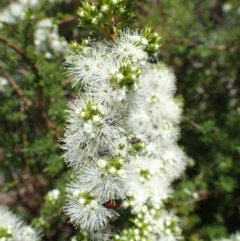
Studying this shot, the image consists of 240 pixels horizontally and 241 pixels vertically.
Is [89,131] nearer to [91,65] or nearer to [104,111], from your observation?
[104,111]

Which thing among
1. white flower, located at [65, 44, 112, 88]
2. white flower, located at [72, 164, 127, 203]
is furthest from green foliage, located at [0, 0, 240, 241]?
white flower, located at [65, 44, 112, 88]

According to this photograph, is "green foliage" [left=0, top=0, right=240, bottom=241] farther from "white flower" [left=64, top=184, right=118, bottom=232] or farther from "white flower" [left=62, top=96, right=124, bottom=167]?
"white flower" [left=62, top=96, right=124, bottom=167]

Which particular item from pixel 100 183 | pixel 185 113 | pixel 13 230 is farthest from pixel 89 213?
pixel 185 113

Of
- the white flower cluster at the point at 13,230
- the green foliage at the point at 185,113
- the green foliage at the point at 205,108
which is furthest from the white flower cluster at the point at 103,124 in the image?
the green foliage at the point at 205,108

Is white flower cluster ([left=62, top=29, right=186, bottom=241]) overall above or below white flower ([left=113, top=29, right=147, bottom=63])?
below

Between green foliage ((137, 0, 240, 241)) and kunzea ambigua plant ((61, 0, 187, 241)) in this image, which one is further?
green foliage ((137, 0, 240, 241))

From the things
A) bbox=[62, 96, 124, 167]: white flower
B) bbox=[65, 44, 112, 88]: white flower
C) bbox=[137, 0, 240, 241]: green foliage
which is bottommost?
bbox=[137, 0, 240, 241]: green foliage

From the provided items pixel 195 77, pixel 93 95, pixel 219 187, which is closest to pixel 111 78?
pixel 93 95

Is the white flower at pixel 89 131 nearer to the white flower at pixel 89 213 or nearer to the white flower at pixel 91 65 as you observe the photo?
the white flower at pixel 91 65
